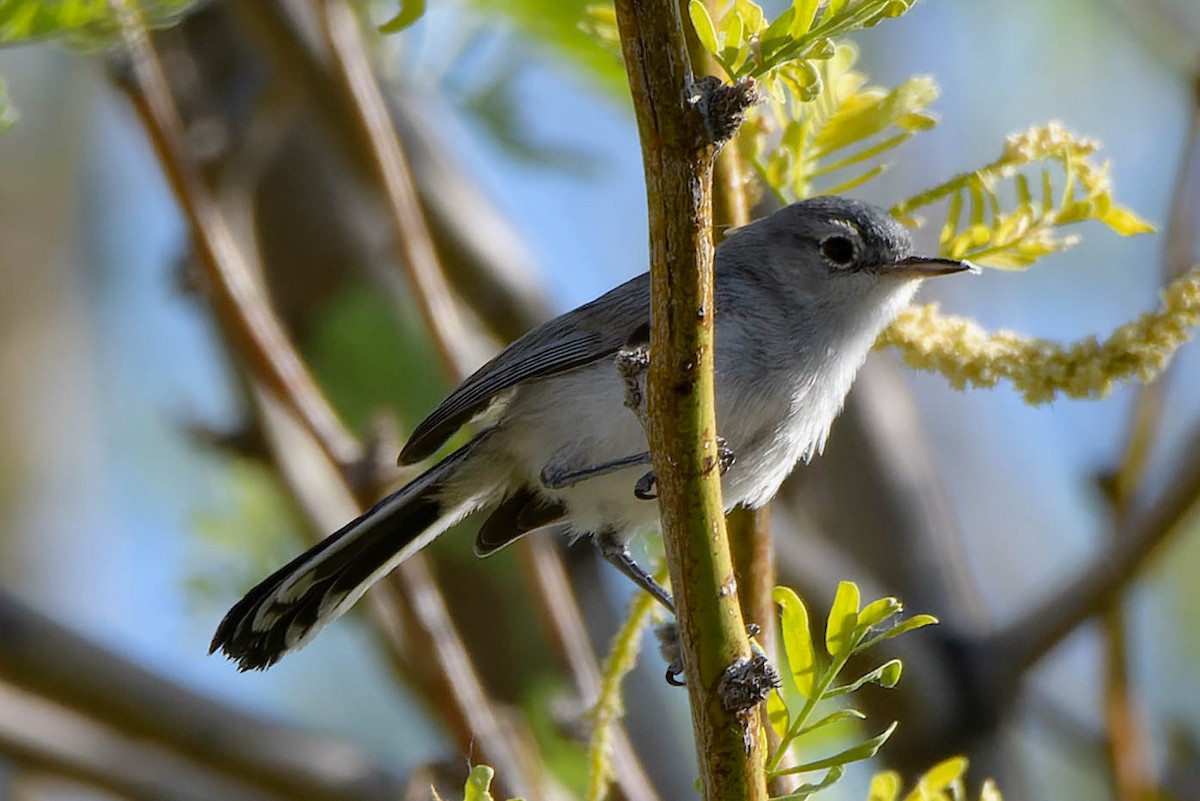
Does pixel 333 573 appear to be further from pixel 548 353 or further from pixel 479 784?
pixel 479 784

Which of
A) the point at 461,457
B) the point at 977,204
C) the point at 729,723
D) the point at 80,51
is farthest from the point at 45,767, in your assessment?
the point at 977,204

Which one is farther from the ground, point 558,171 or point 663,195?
point 558,171

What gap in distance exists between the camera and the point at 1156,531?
2.93 metres

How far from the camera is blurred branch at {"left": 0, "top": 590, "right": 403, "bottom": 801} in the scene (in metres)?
2.72

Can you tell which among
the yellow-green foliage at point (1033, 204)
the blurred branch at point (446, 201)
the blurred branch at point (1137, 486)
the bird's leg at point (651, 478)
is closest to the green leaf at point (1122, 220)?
the yellow-green foliage at point (1033, 204)

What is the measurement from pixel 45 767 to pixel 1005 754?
90.7 inches

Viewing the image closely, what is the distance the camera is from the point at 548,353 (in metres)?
2.61

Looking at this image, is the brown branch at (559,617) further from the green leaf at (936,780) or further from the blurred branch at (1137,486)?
the green leaf at (936,780)

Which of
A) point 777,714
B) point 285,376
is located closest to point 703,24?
point 777,714

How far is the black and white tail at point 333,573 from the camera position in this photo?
2174 mm

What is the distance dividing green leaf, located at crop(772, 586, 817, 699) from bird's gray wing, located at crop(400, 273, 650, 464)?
3.52ft

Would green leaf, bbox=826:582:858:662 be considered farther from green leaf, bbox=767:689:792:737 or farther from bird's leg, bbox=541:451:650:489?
bird's leg, bbox=541:451:650:489

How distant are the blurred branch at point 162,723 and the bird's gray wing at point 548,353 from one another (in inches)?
32.1

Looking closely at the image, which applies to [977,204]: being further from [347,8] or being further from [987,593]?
[987,593]
